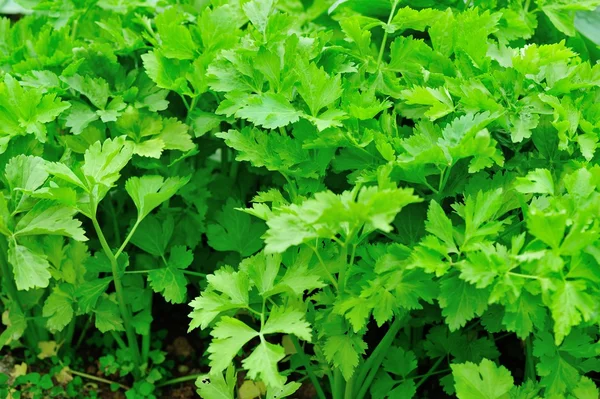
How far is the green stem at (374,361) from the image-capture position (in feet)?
3.75

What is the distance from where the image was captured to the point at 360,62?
4.19 feet

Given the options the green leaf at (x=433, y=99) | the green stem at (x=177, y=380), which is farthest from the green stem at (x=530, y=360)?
the green stem at (x=177, y=380)

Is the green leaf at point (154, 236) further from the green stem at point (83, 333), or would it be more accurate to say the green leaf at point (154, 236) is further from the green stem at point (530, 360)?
the green stem at point (530, 360)

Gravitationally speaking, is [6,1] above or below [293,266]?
above

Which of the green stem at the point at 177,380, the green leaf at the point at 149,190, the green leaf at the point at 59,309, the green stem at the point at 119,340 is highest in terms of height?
the green leaf at the point at 149,190

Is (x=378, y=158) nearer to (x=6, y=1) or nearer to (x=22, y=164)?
(x=22, y=164)

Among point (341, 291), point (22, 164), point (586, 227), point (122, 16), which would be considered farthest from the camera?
point (122, 16)

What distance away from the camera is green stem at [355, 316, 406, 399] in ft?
3.75

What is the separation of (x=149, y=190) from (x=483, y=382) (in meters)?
0.66

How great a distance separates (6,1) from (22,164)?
1.06m

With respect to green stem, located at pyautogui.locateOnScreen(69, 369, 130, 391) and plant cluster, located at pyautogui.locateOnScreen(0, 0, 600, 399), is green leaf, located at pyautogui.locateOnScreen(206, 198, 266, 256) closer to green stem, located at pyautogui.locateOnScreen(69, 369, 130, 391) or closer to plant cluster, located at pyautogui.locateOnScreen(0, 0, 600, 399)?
plant cluster, located at pyautogui.locateOnScreen(0, 0, 600, 399)

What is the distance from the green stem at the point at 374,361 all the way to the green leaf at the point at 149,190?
0.45m

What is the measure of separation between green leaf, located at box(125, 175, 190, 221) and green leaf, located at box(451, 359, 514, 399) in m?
0.57

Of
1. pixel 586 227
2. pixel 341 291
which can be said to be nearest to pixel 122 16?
pixel 341 291
